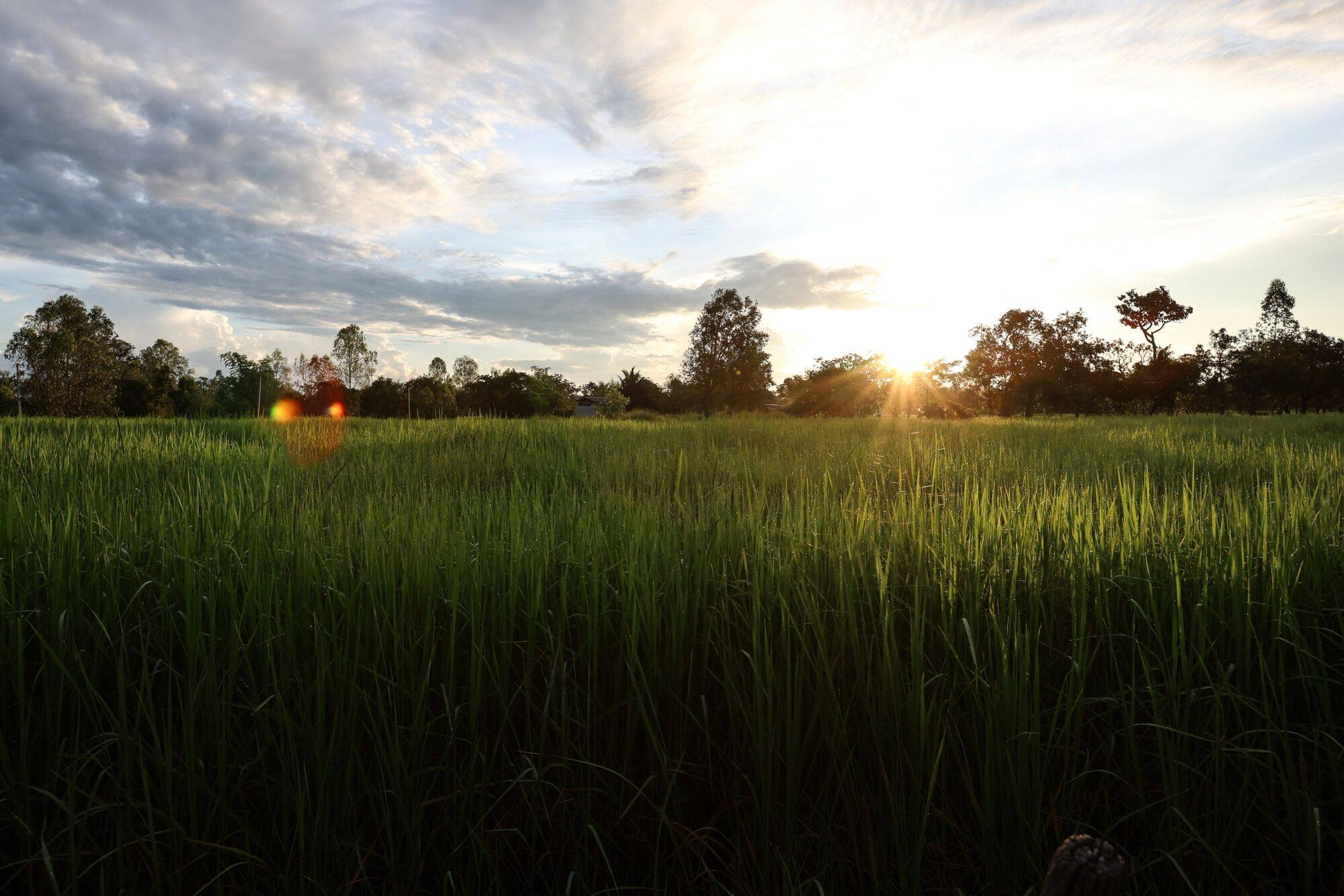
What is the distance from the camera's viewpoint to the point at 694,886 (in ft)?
4.06

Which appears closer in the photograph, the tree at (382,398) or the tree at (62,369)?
the tree at (62,369)

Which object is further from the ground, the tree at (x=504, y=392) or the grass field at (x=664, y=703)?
the tree at (x=504, y=392)

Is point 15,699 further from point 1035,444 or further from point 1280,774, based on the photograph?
point 1035,444

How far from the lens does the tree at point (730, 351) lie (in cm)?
3506

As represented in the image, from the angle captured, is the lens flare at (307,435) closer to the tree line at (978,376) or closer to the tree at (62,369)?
the tree line at (978,376)

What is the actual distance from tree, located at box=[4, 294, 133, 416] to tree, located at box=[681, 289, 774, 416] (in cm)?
3418

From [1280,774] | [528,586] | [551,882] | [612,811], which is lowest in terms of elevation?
[551,882]

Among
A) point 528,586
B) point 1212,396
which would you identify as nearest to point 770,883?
point 528,586

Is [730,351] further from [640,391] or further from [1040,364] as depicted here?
[640,391]

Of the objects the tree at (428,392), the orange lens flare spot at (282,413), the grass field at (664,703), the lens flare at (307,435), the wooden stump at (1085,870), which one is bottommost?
the grass field at (664,703)

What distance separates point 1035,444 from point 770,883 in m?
7.96

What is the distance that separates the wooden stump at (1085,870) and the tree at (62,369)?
154 feet

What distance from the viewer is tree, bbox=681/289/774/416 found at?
35.1 meters

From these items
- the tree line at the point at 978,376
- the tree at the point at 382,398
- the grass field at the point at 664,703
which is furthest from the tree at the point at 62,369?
the grass field at the point at 664,703
